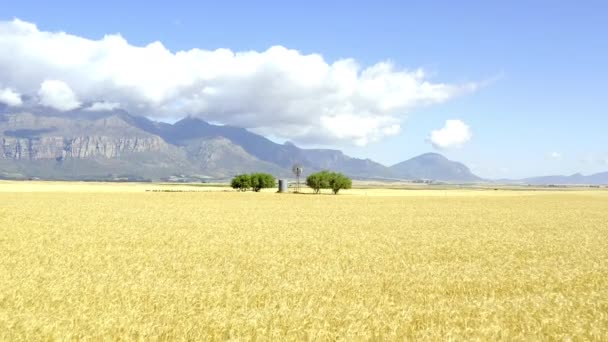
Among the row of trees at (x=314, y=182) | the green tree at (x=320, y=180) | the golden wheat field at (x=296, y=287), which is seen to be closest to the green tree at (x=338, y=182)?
the row of trees at (x=314, y=182)

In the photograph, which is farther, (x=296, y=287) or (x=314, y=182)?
(x=314, y=182)

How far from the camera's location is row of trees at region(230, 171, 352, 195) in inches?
5330

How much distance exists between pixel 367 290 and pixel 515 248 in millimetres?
15950

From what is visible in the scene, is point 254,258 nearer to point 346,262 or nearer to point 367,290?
point 346,262

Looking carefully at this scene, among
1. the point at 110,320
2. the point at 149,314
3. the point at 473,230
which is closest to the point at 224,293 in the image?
the point at 149,314

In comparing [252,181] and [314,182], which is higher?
[252,181]

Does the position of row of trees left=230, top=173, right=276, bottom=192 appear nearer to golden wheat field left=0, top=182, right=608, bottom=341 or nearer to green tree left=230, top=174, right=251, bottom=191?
green tree left=230, top=174, right=251, bottom=191

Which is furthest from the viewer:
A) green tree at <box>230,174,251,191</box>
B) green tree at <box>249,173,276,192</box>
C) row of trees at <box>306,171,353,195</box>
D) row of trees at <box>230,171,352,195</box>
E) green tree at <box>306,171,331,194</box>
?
green tree at <box>230,174,251,191</box>

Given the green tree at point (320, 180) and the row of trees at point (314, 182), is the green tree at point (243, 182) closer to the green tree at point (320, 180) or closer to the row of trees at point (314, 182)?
the row of trees at point (314, 182)

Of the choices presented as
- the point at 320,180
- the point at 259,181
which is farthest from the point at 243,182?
the point at 320,180

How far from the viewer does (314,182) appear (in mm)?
135750

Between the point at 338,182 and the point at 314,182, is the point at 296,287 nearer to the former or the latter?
the point at 314,182

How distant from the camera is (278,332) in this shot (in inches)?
425

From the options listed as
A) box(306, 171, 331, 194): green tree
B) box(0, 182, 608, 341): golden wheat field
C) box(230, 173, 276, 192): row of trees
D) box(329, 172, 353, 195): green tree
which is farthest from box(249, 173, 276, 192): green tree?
box(0, 182, 608, 341): golden wheat field
